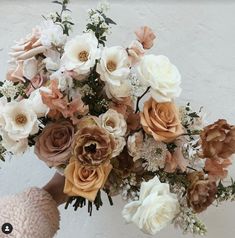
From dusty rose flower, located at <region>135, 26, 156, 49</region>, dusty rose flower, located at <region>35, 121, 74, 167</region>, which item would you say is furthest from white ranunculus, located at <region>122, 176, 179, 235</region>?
dusty rose flower, located at <region>135, 26, 156, 49</region>

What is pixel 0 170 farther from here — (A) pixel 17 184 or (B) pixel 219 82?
(B) pixel 219 82

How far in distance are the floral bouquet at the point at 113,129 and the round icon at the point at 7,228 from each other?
0.35 feet

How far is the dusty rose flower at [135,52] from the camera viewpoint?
854mm

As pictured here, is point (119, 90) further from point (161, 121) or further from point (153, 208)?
point (153, 208)

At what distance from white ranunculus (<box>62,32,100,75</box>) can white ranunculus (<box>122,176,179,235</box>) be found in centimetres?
20

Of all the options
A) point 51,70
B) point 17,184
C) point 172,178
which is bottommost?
point 17,184

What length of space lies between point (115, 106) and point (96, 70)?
0.23 feet

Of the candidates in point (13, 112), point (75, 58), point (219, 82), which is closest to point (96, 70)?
point (75, 58)

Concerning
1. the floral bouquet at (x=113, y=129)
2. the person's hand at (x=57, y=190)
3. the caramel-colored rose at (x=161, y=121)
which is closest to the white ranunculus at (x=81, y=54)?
the floral bouquet at (x=113, y=129)

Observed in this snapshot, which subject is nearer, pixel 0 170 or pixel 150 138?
pixel 150 138

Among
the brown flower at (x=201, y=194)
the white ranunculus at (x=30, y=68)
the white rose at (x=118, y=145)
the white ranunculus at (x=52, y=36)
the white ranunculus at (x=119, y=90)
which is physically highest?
the white ranunculus at (x=52, y=36)

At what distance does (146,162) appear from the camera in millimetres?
833

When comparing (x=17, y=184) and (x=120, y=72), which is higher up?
(x=120, y=72)

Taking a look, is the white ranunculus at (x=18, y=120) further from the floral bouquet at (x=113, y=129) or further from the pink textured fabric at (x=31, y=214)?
the pink textured fabric at (x=31, y=214)
